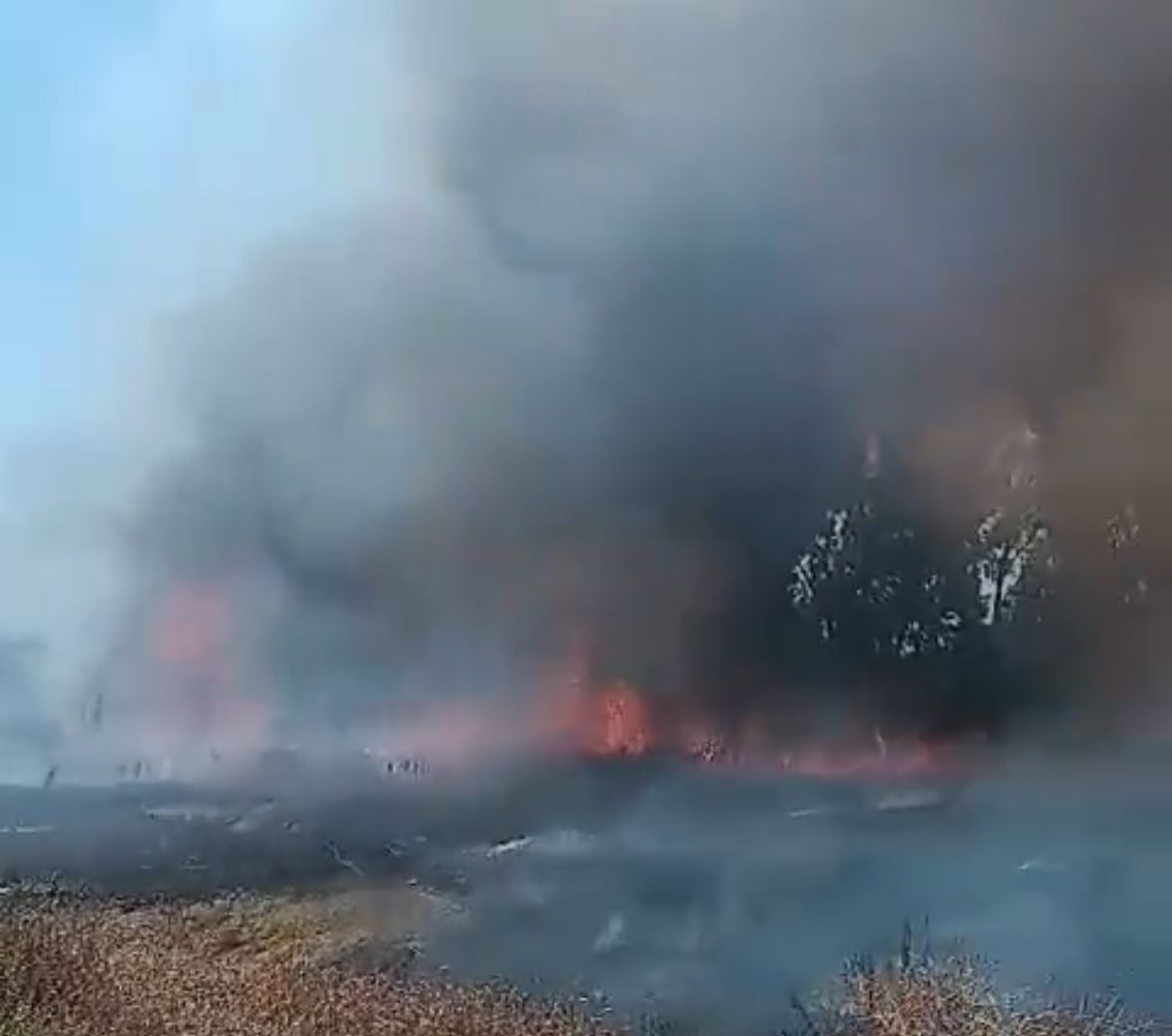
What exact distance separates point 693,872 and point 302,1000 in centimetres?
3456

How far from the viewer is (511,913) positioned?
35.1m

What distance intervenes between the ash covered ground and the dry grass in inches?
189

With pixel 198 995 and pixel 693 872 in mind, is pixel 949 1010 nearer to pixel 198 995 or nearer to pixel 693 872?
pixel 198 995

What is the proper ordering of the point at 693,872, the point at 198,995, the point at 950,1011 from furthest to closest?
the point at 693,872 → the point at 198,995 → the point at 950,1011

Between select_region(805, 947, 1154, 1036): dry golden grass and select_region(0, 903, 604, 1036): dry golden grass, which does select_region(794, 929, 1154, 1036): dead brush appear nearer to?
select_region(805, 947, 1154, 1036): dry golden grass

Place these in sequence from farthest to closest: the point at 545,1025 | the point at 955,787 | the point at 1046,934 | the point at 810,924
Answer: the point at 955,787 → the point at 810,924 → the point at 1046,934 → the point at 545,1025

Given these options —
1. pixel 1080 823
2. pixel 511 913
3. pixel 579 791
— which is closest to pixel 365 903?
pixel 511 913

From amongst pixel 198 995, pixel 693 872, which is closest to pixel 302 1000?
pixel 198 995

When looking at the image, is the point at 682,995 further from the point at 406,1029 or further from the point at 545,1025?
the point at 406,1029

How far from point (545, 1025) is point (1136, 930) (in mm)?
26331

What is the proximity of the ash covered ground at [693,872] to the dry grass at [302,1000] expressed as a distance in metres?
4.81

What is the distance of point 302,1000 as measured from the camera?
53.3 ft

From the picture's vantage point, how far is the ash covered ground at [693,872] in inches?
1139

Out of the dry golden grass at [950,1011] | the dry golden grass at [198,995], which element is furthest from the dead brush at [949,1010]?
the dry golden grass at [198,995]
